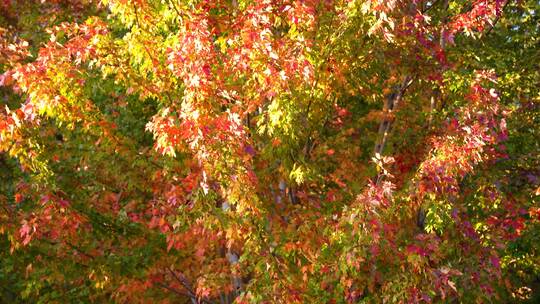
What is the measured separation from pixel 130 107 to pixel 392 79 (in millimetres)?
4170

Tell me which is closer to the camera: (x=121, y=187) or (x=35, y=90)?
(x=35, y=90)

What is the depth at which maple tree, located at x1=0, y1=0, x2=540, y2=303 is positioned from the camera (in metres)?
5.89

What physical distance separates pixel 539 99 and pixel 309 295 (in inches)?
292

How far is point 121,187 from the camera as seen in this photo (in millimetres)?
9406

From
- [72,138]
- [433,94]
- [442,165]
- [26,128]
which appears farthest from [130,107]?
[442,165]

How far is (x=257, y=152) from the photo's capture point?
23.1 feet

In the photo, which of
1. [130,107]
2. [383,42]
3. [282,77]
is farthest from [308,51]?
[130,107]

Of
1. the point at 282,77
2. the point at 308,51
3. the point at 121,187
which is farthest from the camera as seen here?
the point at 121,187

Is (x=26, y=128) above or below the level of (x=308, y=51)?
below

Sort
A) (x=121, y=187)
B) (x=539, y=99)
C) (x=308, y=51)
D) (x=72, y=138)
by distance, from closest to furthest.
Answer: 1. (x=308, y=51)
2. (x=121, y=187)
3. (x=72, y=138)
4. (x=539, y=99)

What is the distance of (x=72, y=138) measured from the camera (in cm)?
1020

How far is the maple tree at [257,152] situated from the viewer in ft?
19.3

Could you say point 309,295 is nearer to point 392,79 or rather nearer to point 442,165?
point 442,165

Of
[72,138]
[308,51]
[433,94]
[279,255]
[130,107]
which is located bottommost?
[72,138]
